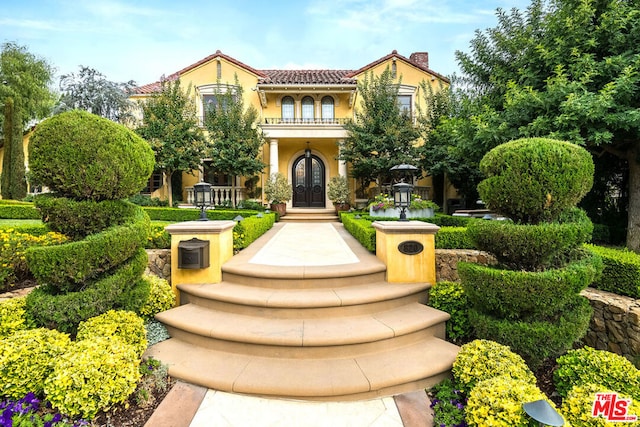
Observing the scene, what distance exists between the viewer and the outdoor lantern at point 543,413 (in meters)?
1.84

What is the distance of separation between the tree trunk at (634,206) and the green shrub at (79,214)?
31.7 feet

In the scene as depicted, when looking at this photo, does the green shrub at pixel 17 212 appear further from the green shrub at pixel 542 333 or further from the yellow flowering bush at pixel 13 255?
the green shrub at pixel 542 333

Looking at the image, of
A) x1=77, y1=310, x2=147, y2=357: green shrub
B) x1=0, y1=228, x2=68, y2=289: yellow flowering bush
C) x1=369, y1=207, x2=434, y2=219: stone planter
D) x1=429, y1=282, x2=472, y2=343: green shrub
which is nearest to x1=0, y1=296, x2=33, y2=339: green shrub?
x1=77, y1=310, x2=147, y2=357: green shrub

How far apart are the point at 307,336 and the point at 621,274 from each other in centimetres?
408

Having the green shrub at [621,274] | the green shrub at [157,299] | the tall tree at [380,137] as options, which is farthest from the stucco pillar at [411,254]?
the tall tree at [380,137]

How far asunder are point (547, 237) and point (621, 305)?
1457mm

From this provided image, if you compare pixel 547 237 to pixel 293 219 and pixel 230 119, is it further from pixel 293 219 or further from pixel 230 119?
pixel 230 119

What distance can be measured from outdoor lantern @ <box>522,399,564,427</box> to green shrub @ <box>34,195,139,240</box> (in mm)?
4492

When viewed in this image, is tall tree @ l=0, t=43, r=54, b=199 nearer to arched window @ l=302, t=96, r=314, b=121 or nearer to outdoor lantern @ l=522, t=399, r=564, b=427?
arched window @ l=302, t=96, r=314, b=121

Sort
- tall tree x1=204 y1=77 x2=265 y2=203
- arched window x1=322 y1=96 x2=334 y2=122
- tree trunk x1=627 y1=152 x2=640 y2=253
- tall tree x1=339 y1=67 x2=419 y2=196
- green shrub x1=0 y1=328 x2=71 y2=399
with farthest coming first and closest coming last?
1. arched window x1=322 y1=96 x2=334 y2=122
2. tall tree x1=204 y1=77 x2=265 y2=203
3. tall tree x1=339 y1=67 x2=419 y2=196
4. tree trunk x1=627 y1=152 x2=640 y2=253
5. green shrub x1=0 y1=328 x2=71 y2=399

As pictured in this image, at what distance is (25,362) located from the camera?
2479 mm

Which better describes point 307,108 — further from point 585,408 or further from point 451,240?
point 585,408

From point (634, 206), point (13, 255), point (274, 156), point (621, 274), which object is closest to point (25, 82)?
point (274, 156)

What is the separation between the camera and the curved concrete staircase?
2.85m
